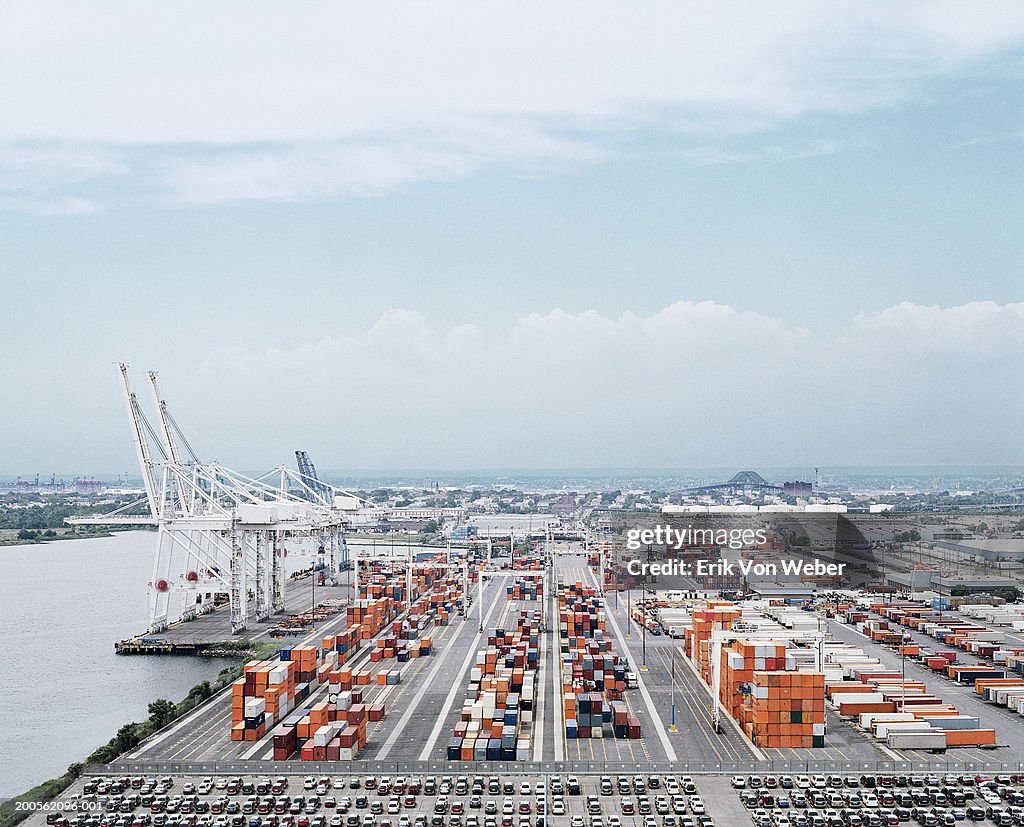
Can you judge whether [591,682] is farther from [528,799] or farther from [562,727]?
[528,799]

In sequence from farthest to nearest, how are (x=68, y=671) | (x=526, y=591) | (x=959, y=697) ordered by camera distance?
(x=526, y=591) → (x=68, y=671) → (x=959, y=697)

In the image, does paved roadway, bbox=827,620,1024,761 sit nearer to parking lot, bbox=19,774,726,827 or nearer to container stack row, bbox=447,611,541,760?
parking lot, bbox=19,774,726,827

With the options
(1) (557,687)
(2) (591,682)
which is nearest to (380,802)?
(2) (591,682)

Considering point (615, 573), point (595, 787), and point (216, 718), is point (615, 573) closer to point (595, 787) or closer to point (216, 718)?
point (216, 718)

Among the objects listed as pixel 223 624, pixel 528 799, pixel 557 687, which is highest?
pixel 528 799

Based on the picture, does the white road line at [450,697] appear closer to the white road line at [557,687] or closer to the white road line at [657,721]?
the white road line at [557,687]

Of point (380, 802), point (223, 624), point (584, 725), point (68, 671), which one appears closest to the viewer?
point (380, 802)

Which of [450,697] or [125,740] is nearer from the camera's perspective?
[125,740]

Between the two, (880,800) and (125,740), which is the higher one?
(125,740)

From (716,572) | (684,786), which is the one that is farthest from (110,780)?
(716,572)
